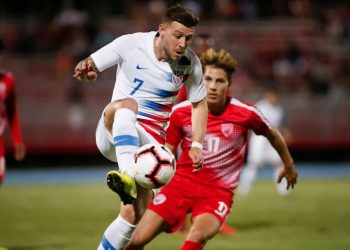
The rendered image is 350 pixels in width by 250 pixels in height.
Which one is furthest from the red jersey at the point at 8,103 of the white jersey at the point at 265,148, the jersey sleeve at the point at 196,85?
the white jersey at the point at 265,148

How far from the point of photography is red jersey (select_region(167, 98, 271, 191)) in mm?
8078

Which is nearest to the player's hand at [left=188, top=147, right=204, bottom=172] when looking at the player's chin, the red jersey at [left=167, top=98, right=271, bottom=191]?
the player's chin

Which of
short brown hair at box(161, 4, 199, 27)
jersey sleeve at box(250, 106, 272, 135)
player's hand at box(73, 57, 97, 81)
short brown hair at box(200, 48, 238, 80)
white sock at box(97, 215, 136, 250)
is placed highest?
short brown hair at box(161, 4, 199, 27)

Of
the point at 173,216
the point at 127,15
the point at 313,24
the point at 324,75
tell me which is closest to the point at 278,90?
the point at 324,75

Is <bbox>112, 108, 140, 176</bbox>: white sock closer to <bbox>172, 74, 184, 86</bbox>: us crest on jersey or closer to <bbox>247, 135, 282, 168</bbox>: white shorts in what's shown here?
<bbox>172, 74, 184, 86</bbox>: us crest on jersey

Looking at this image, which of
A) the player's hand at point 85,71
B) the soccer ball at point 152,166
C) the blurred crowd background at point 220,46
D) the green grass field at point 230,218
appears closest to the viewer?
the soccer ball at point 152,166

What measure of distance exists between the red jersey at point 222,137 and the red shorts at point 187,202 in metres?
0.12

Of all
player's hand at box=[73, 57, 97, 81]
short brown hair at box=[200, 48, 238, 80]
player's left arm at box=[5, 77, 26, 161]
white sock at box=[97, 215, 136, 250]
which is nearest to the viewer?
player's hand at box=[73, 57, 97, 81]

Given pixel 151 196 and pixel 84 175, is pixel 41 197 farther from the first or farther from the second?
pixel 151 196

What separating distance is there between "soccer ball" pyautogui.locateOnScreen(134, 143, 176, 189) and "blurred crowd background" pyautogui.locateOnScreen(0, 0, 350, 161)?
13618mm

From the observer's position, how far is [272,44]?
2353 cm

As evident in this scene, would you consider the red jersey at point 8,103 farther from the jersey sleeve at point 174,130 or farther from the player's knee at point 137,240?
the player's knee at point 137,240

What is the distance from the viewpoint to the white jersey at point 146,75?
268 inches

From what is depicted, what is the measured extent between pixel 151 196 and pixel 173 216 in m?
0.81
